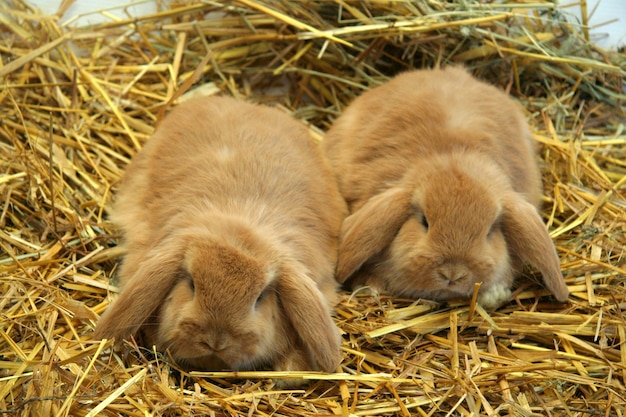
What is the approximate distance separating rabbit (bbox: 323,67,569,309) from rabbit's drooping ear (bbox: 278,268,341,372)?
640 millimetres

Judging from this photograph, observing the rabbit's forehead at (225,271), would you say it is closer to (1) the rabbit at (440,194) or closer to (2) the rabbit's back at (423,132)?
(1) the rabbit at (440,194)

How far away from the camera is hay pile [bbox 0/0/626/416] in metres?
3.39

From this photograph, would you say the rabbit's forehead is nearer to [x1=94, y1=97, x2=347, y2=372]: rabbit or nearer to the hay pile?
[x1=94, y1=97, x2=347, y2=372]: rabbit

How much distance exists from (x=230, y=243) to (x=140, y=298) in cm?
44

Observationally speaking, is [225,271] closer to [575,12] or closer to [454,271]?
[454,271]

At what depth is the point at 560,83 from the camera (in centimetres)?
572

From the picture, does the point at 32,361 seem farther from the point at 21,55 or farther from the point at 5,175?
the point at 21,55

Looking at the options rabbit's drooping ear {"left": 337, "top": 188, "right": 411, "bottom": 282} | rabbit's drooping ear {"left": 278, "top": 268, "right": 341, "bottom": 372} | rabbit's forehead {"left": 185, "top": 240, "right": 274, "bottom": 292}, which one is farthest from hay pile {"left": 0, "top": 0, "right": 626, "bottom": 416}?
rabbit's forehead {"left": 185, "top": 240, "right": 274, "bottom": 292}

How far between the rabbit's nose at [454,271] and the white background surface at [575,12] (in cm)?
262

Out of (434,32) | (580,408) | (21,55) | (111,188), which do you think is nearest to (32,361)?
(111,188)

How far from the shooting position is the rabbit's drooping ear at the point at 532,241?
Answer: 3943 millimetres

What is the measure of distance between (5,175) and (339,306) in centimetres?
193

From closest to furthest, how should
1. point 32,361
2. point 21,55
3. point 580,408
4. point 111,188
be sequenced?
point 32,361 → point 580,408 → point 111,188 → point 21,55

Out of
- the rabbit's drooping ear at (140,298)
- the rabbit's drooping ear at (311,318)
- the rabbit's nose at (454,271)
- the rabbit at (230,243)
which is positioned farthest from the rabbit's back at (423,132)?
the rabbit's drooping ear at (140,298)
